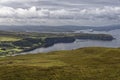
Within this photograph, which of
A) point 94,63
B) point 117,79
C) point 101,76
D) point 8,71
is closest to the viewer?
point 117,79

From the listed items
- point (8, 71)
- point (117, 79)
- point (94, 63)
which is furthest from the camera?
point (94, 63)

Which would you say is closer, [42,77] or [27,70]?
[42,77]

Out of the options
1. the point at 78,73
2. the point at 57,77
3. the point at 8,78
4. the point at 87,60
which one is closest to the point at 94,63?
the point at 87,60

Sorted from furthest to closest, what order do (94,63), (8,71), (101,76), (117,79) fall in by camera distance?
1. (94,63)
2. (8,71)
3. (101,76)
4. (117,79)

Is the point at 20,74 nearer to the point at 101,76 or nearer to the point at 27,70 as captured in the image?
the point at 27,70

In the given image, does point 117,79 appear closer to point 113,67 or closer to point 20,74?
point 113,67

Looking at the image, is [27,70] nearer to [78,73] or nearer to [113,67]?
[78,73]

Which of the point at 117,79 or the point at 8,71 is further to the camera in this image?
the point at 8,71

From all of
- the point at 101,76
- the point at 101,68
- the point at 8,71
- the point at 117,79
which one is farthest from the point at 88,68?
the point at 8,71
